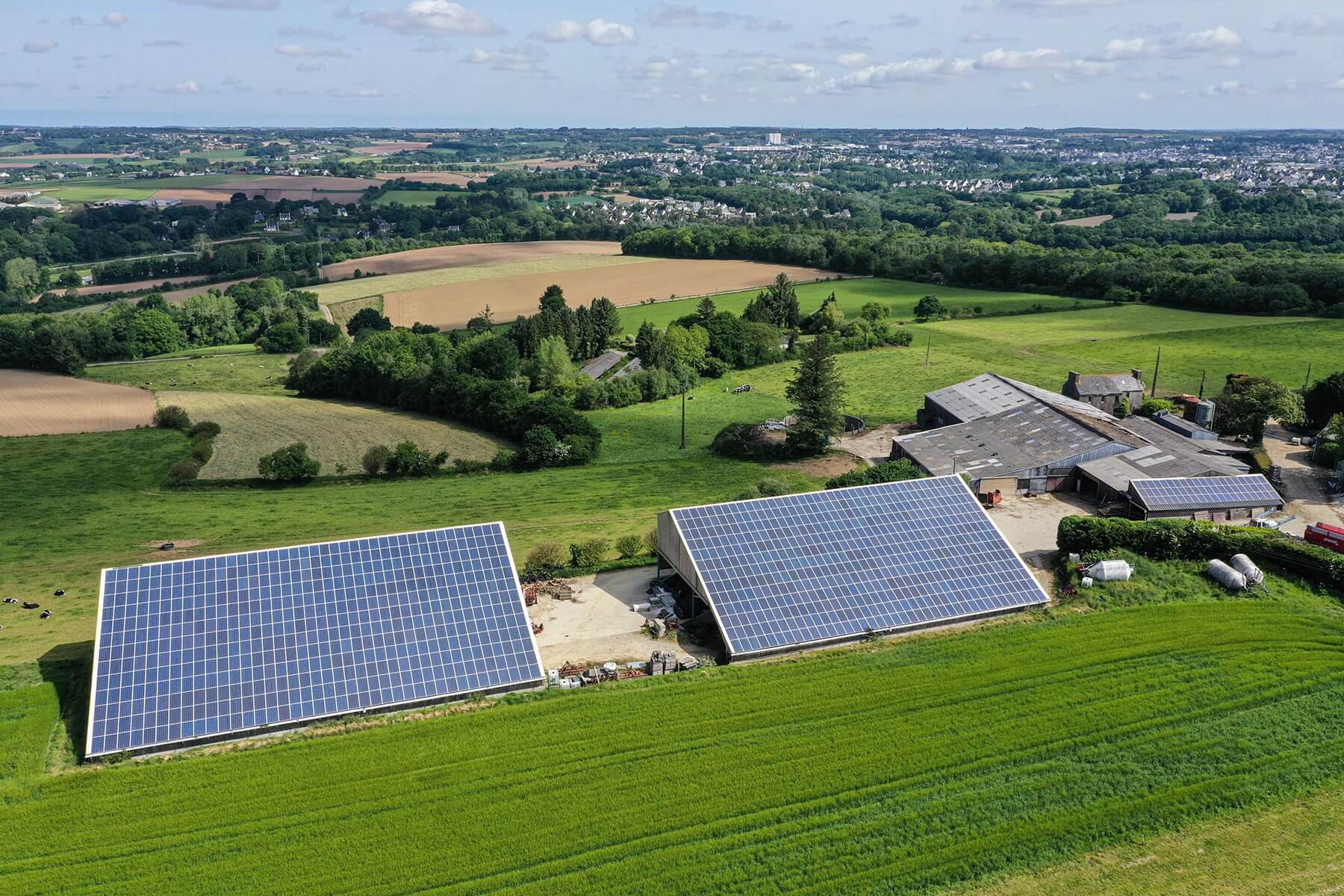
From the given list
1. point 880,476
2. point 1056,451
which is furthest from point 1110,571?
point 1056,451

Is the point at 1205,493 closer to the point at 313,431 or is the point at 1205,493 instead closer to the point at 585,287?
the point at 313,431

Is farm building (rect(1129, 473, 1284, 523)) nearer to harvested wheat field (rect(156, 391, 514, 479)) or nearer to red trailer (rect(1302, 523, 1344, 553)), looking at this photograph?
red trailer (rect(1302, 523, 1344, 553))

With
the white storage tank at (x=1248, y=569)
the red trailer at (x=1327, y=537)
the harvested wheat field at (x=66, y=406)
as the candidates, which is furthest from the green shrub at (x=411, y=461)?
the red trailer at (x=1327, y=537)

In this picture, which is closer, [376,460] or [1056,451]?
[1056,451]

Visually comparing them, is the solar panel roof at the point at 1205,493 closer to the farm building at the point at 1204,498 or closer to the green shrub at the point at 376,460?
the farm building at the point at 1204,498

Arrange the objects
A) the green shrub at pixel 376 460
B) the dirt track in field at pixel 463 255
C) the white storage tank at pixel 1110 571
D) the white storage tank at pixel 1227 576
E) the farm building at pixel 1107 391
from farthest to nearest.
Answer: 1. the dirt track in field at pixel 463 255
2. the farm building at pixel 1107 391
3. the green shrub at pixel 376 460
4. the white storage tank at pixel 1110 571
5. the white storage tank at pixel 1227 576

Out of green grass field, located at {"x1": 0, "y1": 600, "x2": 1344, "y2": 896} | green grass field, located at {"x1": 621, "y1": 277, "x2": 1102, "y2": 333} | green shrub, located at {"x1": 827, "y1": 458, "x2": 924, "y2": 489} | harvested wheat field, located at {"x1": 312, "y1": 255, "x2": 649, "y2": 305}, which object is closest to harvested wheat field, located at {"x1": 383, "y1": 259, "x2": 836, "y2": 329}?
harvested wheat field, located at {"x1": 312, "y1": 255, "x2": 649, "y2": 305}
